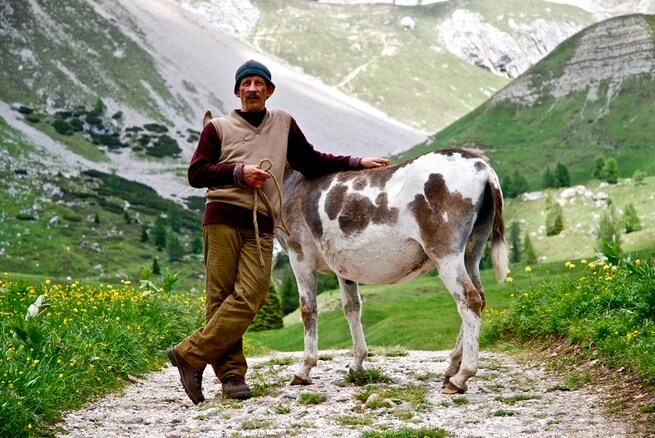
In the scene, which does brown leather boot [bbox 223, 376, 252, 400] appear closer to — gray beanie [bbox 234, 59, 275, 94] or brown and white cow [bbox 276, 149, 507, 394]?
brown and white cow [bbox 276, 149, 507, 394]

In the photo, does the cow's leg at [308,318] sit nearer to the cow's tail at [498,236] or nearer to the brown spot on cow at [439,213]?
the brown spot on cow at [439,213]

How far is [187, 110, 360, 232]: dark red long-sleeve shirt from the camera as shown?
10.9 m

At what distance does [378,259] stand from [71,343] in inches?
191

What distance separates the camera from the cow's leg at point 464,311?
408 inches

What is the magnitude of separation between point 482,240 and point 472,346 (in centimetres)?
158

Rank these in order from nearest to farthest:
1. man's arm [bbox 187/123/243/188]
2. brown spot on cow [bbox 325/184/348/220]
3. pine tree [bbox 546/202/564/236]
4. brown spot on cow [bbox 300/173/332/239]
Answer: man's arm [bbox 187/123/243/188]
brown spot on cow [bbox 325/184/348/220]
brown spot on cow [bbox 300/173/332/239]
pine tree [bbox 546/202/564/236]

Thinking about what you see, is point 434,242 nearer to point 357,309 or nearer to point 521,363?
point 357,309

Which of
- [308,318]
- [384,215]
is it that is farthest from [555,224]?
[384,215]

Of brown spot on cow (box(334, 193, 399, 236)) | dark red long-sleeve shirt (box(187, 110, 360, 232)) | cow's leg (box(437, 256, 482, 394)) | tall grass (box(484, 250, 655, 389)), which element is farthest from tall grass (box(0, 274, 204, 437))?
tall grass (box(484, 250, 655, 389))

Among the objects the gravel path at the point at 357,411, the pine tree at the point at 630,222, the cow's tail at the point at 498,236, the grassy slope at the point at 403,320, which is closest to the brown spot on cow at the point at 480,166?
the cow's tail at the point at 498,236

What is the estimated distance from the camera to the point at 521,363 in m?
13.4

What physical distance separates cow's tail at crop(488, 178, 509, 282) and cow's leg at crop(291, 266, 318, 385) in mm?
2797

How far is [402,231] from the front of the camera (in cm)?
1080

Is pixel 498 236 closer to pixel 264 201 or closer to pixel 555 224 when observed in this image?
pixel 264 201
